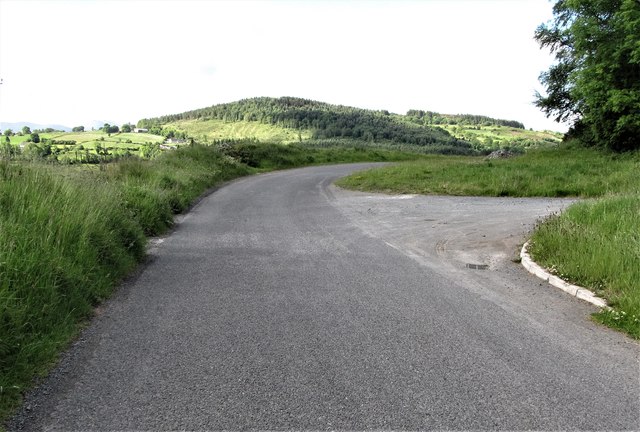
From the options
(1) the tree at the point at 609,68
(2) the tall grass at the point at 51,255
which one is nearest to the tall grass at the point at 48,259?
(2) the tall grass at the point at 51,255

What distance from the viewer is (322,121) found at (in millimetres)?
97688

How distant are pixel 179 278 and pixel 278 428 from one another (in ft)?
13.5

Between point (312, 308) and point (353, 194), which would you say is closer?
point (312, 308)

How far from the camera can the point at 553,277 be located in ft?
21.7

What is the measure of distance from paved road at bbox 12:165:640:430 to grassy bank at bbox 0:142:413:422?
273 mm

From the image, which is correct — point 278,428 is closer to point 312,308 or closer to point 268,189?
point 312,308

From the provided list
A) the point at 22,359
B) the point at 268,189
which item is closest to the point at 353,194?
the point at 268,189

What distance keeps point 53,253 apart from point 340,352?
360 centimetres

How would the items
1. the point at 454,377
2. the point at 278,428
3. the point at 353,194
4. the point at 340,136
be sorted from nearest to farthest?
the point at 278,428 < the point at 454,377 < the point at 353,194 < the point at 340,136

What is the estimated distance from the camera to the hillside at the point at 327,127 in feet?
287

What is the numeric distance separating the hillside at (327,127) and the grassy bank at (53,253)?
72.8m

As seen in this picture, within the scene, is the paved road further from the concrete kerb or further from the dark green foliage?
the dark green foliage

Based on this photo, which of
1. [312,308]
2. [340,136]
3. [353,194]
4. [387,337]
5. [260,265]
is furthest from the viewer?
[340,136]

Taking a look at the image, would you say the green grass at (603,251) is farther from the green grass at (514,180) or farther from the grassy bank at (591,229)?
the green grass at (514,180)
